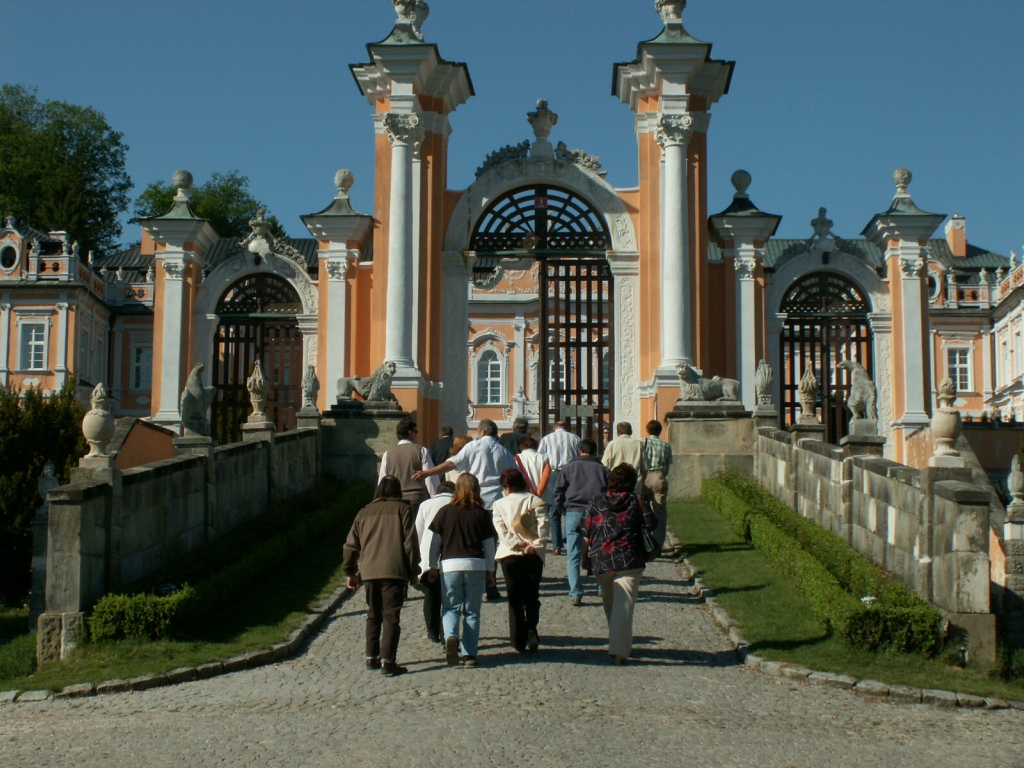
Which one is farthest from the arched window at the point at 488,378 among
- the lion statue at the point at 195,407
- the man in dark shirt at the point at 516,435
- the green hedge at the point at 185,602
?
the green hedge at the point at 185,602

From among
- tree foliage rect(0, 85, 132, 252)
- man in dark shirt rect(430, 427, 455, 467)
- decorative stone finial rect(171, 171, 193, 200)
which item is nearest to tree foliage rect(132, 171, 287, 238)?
tree foliage rect(0, 85, 132, 252)

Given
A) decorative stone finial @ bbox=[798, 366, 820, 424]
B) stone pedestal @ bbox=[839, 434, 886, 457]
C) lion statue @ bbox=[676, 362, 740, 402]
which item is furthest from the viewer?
lion statue @ bbox=[676, 362, 740, 402]

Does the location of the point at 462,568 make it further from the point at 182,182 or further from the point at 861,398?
the point at 182,182

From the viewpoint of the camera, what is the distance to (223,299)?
90.5 ft

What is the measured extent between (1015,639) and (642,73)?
14.5m

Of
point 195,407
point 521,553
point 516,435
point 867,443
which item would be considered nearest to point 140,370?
point 195,407

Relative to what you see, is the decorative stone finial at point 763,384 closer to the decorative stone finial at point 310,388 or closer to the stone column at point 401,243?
the stone column at point 401,243

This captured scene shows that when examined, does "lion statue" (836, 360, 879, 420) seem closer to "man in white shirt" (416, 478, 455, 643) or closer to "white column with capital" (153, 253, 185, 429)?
"man in white shirt" (416, 478, 455, 643)

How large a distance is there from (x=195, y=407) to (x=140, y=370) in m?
29.0

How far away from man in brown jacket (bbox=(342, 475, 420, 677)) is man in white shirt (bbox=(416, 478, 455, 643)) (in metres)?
0.27

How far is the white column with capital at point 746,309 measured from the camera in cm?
2452

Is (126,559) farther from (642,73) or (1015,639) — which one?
(642,73)

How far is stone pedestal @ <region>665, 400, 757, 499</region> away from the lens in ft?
60.9

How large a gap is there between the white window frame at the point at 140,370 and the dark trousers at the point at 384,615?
34.1m
